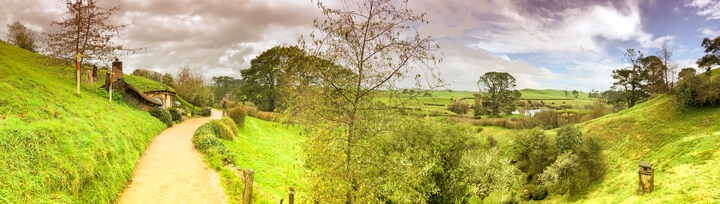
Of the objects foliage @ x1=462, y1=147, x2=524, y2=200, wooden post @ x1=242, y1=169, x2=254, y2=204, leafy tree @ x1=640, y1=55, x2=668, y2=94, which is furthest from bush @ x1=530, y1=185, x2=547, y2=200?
leafy tree @ x1=640, y1=55, x2=668, y2=94

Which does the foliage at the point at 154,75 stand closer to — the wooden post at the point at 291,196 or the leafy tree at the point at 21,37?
the leafy tree at the point at 21,37

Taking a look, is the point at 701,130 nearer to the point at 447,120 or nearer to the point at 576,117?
the point at 447,120

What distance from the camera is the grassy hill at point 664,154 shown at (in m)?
19.2

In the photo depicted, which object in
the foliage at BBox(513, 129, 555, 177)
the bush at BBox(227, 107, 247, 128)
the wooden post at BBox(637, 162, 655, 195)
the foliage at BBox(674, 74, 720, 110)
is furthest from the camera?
the foliage at BBox(513, 129, 555, 177)

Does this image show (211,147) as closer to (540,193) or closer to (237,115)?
(237,115)

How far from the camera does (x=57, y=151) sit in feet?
33.7

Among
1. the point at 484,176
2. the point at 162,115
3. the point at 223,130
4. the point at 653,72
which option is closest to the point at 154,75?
the point at 162,115

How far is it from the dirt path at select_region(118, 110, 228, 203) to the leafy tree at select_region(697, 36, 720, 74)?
213ft

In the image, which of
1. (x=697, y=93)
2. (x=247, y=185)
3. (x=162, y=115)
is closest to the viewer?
(x=247, y=185)

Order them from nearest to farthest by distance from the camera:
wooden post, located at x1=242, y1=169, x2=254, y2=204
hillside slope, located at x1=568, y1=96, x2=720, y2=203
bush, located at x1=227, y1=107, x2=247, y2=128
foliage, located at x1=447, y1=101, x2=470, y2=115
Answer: wooden post, located at x1=242, y1=169, x2=254, y2=204
hillside slope, located at x1=568, y1=96, x2=720, y2=203
bush, located at x1=227, y1=107, x2=247, y2=128
foliage, located at x1=447, y1=101, x2=470, y2=115

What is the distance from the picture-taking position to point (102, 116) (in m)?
18.0

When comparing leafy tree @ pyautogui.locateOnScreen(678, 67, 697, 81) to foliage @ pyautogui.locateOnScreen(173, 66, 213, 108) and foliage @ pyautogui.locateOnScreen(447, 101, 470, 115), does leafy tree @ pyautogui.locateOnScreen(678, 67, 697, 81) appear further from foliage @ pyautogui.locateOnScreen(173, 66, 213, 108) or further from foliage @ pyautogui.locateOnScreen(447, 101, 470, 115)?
foliage @ pyautogui.locateOnScreen(173, 66, 213, 108)

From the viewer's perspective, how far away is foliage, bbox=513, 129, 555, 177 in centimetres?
3681

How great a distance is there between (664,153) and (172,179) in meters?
35.3
